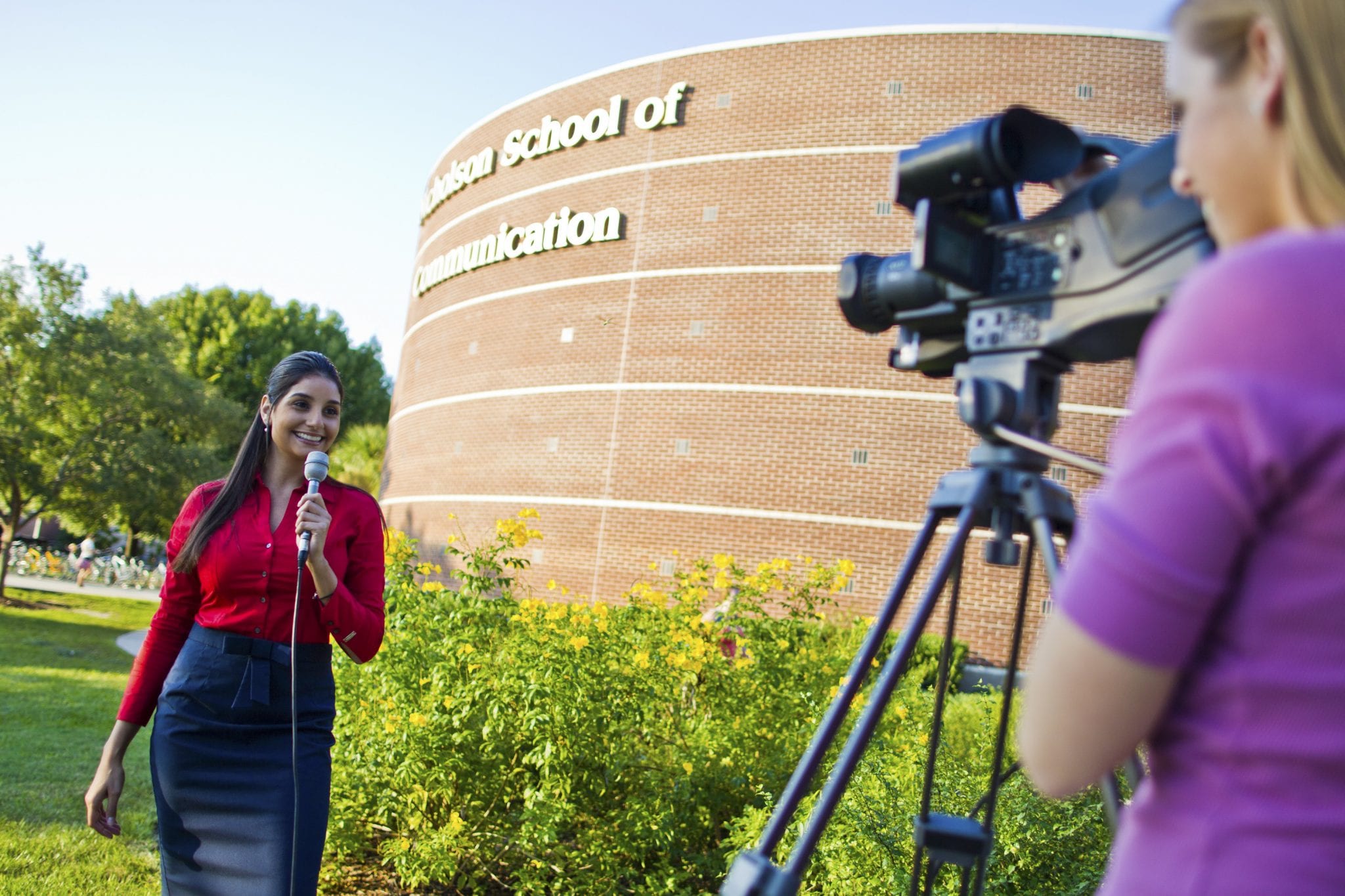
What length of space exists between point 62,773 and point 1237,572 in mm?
8564

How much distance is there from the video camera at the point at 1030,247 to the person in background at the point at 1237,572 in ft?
1.74

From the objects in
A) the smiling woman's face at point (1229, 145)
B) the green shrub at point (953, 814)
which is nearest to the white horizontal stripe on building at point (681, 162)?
the green shrub at point (953, 814)

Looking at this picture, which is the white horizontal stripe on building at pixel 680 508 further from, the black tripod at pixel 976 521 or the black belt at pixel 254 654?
the black tripod at pixel 976 521

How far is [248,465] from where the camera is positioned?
3.38 meters

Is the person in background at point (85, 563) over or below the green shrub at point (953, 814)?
below

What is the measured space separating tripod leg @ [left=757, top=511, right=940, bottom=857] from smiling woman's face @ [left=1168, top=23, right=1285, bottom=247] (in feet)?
2.14

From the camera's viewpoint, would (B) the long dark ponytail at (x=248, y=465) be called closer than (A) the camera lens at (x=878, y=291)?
No

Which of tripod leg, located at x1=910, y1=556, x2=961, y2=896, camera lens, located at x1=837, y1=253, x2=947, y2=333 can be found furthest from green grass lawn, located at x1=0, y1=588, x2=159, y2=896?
camera lens, located at x1=837, y1=253, x2=947, y2=333

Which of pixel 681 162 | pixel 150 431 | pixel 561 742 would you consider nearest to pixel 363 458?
pixel 150 431

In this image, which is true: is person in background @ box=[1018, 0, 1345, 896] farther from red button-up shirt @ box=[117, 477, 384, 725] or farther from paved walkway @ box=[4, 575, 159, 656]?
paved walkway @ box=[4, 575, 159, 656]

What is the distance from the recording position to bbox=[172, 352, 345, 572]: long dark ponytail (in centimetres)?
317

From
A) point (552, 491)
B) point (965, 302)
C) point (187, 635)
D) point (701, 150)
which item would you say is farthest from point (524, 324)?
point (965, 302)

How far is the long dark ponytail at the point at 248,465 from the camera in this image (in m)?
3.17

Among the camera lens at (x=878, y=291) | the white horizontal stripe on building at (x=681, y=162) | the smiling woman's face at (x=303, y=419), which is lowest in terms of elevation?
the smiling woman's face at (x=303, y=419)
